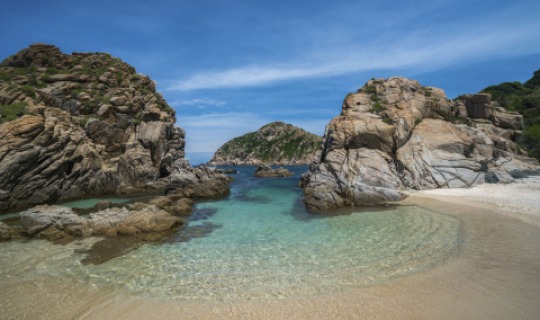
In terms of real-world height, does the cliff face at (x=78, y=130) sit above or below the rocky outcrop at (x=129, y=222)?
above

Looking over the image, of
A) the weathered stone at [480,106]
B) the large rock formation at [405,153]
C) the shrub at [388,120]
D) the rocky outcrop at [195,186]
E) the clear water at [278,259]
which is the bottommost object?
the clear water at [278,259]

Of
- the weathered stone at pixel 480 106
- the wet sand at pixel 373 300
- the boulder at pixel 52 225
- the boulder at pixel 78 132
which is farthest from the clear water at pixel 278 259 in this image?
the weathered stone at pixel 480 106

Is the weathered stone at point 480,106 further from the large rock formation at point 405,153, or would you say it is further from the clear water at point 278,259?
the clear water at point 278,259

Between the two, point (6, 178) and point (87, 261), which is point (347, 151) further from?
point (6, 178)

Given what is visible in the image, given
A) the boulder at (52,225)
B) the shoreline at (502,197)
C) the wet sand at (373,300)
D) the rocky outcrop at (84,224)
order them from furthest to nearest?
1. the shoreline at (502,197)
2. the rocky outcrop at (84,224)
3. the boulder at (52,225)
4. the wet sand at (373,300)

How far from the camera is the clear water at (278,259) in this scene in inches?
401

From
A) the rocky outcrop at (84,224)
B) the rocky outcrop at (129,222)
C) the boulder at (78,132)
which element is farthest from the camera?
the boulder at (78,132)

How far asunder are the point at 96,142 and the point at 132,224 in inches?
1127

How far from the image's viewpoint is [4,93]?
121 feet

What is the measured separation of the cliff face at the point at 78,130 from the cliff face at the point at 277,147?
108815 millimetres

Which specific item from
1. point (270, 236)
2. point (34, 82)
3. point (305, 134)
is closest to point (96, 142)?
point (34, 82)

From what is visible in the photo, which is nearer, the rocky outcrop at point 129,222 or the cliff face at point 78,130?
the rocky outcrop at point 129,222

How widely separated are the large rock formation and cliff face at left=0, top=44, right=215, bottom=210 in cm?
2280

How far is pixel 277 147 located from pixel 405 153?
5516 inches
